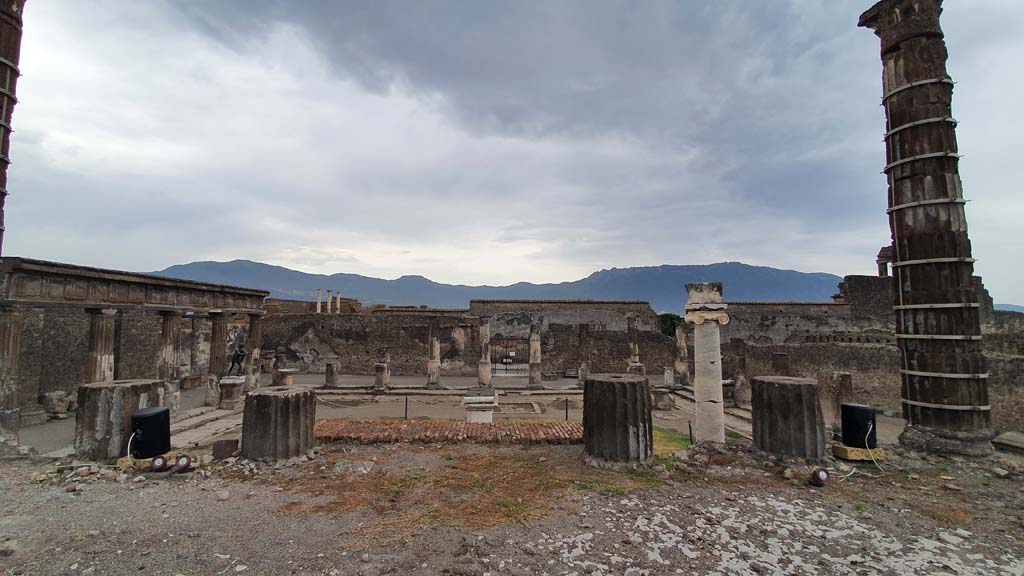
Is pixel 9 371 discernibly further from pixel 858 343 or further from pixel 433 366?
pixel 858 343

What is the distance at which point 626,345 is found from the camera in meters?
27.5

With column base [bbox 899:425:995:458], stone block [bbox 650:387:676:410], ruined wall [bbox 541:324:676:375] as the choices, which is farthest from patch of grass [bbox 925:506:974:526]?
ruined wall [bbox 541:324:676:375]

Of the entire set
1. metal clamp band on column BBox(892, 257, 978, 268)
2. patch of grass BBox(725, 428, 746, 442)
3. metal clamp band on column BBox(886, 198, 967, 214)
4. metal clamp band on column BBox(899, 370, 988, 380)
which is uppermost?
metal clamp band on column BBox(886, 198, 967, 214)

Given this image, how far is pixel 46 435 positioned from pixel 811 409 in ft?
57.1

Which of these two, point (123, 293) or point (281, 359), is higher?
point (123, 293)

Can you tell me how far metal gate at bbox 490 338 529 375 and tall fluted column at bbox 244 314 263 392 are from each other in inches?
517

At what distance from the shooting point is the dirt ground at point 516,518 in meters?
4.09

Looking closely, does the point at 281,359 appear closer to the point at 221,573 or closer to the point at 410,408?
the point at 410,408

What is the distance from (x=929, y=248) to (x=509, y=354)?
79.2 feet

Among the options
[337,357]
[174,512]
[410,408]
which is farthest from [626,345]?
[174,512]

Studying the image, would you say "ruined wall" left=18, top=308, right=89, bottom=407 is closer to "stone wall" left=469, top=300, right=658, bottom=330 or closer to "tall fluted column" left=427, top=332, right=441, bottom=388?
"tall fluted column" left=427, top=332, right=441, bottom=388

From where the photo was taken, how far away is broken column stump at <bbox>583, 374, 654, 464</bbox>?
6.80m

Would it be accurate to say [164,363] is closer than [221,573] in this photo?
No

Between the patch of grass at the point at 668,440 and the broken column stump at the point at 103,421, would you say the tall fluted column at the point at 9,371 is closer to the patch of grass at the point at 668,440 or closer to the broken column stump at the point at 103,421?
the broken column stump at the point at 103,421
